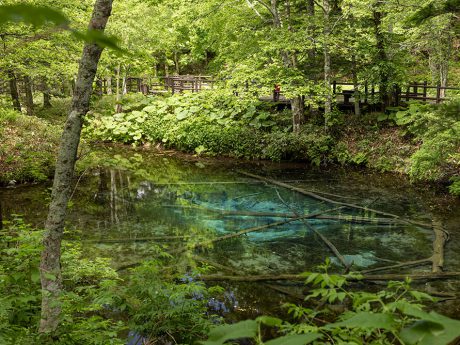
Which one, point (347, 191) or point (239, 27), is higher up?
point (239, 27)

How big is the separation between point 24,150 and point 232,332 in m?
14.0

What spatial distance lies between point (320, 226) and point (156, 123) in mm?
12078

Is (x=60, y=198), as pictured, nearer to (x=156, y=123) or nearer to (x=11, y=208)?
(x=11, y=208)

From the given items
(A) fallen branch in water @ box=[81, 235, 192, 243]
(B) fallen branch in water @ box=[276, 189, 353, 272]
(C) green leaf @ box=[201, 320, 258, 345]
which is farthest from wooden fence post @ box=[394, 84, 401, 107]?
(C) green leaf @ box=[201, 320, 258, 345]

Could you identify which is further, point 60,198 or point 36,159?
point 36,159

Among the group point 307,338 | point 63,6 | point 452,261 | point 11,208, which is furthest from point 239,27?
point 307,338

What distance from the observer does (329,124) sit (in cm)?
1597

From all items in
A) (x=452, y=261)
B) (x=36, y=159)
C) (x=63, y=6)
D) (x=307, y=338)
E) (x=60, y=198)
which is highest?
(x=63, y=6)

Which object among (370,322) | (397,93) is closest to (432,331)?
(370,322)

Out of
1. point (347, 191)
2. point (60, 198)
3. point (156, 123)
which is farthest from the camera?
point (156, 123)

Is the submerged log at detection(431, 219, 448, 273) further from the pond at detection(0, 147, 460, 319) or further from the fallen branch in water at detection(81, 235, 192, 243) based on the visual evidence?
the fallen branch in water at detection(81, 235, 192, 243)

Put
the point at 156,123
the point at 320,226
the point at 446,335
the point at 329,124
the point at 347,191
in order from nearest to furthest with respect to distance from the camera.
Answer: the point at 446,335 → the point at 320,226 → the point at 347,191 → the point at 329,124 → the point at 156,123

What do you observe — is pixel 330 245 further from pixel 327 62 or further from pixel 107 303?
pixel 327 62

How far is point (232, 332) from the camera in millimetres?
1063
